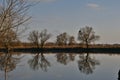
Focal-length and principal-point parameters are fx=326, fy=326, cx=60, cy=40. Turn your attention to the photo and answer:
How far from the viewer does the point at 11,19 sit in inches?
253

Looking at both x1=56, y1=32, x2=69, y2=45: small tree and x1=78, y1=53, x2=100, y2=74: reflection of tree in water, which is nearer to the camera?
x1=78, y1=53, x2=100, y2=74: reflection of tree in water

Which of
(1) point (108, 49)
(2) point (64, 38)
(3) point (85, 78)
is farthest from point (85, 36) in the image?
(3) point (85, 78)

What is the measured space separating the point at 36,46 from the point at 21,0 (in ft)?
219

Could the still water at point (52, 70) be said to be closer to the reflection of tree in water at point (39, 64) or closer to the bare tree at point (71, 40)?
the reflection of tree in water at point (39, 64)

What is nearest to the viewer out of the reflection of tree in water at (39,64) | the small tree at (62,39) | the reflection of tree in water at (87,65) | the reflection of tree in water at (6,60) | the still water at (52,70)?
the reflection of tree in water at (6,60)

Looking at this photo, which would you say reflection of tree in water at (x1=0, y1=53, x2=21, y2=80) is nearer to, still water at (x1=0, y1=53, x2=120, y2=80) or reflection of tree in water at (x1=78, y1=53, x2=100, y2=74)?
still water at (x1=0, y1=53, x2=120, y2=80)

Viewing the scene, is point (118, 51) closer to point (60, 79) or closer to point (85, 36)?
point (85, 36)

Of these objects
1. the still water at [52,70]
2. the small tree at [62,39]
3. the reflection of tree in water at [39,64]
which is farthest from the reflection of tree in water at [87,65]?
the small tree at [62,39]

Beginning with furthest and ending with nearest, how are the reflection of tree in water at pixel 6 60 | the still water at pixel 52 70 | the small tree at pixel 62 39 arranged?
the small tree at pixel 62 39 < the still water at pixel 52 70 < the reflection of tree in water at pixel 6 60

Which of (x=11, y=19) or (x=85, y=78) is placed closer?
(x=11, y=19)

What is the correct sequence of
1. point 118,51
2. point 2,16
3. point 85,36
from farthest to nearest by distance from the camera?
point 85,36, point 118,51, point 2,16

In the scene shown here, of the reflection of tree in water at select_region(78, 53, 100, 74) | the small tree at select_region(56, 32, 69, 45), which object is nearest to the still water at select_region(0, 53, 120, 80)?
the reflection of tree in water at select_region(78, 53, 100, 74)

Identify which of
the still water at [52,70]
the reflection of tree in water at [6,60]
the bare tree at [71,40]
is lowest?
the still water at [52,70]

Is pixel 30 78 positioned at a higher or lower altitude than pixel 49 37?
lower
